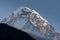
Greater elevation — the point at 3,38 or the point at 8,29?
the point at 8,29

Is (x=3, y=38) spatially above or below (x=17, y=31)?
below

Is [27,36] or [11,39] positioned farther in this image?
[27,36]

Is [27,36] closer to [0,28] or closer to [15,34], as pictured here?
[15,34]

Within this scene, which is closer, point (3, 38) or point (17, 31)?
point (3, 38)

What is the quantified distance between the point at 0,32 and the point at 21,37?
75.5 inches

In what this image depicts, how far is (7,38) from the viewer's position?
17875mm

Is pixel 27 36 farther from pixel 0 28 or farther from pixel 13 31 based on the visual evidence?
pixel 0 28

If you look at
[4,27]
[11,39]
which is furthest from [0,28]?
[11,39]

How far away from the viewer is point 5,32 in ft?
59.5

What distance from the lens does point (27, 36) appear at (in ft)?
62.0

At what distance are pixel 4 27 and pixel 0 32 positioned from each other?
2.62 ft

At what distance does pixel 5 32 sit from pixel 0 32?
1.46ft

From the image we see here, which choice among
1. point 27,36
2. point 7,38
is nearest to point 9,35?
point 7,38

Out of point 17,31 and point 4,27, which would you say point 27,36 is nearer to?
point 17,31
